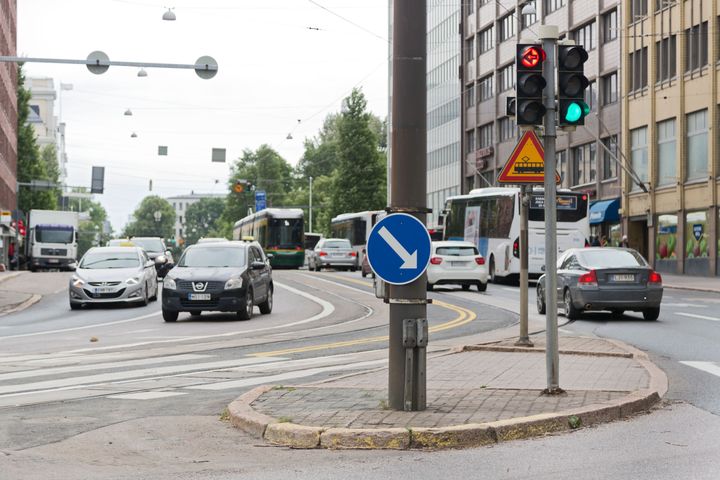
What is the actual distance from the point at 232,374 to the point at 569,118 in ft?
16.1

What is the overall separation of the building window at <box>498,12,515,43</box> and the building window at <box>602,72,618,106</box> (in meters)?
13.5

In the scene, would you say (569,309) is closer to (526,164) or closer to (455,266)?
(526,164)

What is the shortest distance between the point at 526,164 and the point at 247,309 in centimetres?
969

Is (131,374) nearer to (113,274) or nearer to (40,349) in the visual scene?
(40,349)

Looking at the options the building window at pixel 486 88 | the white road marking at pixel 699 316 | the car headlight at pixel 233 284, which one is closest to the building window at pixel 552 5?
the building window at pixel 486 88

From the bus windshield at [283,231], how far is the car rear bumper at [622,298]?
41.3m

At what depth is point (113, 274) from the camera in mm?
27328

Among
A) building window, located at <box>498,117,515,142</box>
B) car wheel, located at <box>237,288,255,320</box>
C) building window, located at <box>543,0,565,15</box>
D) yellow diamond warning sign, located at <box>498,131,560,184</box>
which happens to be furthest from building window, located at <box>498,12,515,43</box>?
yellow diamond warning sign, located at <box>498,131,560,184</box>

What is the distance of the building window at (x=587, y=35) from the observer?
61.1 meters

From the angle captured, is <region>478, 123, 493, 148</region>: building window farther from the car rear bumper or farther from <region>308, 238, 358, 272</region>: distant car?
the car rear bumper

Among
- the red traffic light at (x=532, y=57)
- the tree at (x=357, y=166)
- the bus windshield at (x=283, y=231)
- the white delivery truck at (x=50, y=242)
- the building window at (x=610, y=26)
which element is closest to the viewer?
the red traffic light at (x=532, y=57)

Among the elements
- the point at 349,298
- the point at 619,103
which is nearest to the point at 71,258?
the point at 619,103

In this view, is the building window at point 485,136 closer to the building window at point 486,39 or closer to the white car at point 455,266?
the building window at point 486,39

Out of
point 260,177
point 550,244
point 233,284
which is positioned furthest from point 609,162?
point 260,177
